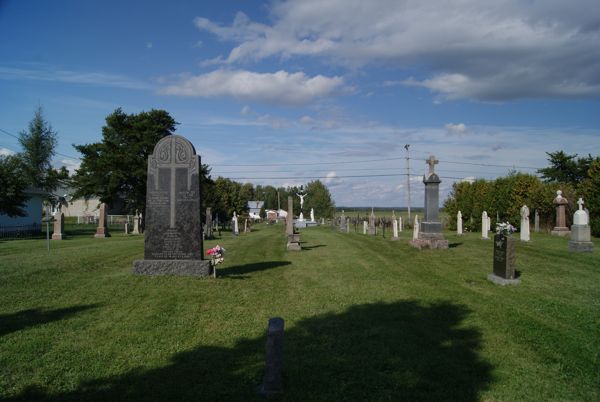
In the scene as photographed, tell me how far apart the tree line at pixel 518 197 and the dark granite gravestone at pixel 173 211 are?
22.4 meters

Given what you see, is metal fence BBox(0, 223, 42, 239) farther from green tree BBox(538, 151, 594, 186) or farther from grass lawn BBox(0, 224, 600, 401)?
green tree BBox(538, 151, 594, 186)

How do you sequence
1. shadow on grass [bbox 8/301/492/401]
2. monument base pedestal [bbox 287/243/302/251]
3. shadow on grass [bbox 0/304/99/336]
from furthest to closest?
1. monument base pedestal [bbox 287/243/302/251]
2. shadow on grass [bbox 0/304/99/336]
3. shadow on grass [bbox 8/301/492/401]

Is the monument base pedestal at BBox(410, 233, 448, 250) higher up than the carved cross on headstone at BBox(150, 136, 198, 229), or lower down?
lower down

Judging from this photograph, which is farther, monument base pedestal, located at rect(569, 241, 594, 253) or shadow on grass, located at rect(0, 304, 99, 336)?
monument base pedestal, located at rect(569, 241, 594, 253)

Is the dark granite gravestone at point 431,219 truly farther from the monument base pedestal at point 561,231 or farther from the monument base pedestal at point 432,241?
the monument base pedestal at point 561,231

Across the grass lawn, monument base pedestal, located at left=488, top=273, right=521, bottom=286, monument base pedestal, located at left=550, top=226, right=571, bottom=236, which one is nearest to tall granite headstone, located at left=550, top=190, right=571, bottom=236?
monument base pedestal, located at left=550, top=226, right=571, bottom=236

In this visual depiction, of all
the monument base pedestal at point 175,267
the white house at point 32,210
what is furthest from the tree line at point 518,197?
the white house at point 32,210

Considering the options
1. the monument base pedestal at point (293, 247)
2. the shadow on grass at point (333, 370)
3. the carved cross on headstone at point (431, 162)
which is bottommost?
the shadow on grass at point (333, 370)

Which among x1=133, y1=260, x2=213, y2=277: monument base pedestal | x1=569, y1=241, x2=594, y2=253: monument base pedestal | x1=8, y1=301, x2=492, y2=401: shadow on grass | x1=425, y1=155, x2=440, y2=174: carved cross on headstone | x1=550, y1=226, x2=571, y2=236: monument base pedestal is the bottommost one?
x1=8, y1=301, x2=492, y2=401: shadow on grass

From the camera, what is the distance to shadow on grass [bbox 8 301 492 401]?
491cm

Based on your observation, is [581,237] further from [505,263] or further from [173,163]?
[173,163]

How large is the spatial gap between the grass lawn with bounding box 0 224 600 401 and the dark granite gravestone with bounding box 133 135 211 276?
2.46 ft

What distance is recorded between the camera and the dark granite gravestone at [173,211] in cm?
1173

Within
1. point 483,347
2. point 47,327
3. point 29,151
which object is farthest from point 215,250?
point 29,151
